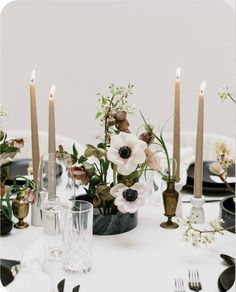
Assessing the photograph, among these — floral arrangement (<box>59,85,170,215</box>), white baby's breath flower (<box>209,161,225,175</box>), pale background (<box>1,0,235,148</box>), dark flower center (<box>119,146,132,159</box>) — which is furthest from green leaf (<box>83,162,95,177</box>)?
pale background (<box>1,0,235,148</box>)

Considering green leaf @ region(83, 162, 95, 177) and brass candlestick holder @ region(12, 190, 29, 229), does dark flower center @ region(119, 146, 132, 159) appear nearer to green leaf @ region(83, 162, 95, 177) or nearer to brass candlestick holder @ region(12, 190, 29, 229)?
green leaf @ region(83, 162, 95, 177)

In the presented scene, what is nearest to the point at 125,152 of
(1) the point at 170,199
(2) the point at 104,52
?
(1) the point at 170,199

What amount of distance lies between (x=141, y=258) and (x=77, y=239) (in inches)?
6.4

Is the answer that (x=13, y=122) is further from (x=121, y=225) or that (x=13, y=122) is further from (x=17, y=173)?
(x=121, y=225)

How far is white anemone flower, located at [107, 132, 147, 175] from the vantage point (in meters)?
1.33

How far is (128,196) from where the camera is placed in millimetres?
1365

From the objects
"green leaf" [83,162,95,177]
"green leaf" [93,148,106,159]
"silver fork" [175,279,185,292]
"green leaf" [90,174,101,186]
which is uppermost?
"green leaf" [93,148,106,159]

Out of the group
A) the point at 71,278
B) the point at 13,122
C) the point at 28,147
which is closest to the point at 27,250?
the point at 71,278

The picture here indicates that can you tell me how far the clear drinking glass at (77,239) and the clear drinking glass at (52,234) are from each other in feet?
0.15

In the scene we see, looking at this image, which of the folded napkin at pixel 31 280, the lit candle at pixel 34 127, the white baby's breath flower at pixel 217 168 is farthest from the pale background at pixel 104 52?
the folded napkin at pixel 31 280

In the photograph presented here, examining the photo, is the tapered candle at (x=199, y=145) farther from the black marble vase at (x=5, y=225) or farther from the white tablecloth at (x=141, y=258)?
the black marble vase at (x=5, y=225)

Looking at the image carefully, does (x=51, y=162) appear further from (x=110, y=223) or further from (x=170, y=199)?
(x=170, y=199)

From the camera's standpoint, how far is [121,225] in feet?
4.73

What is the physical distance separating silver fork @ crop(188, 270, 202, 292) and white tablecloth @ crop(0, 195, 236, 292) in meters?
0.01
